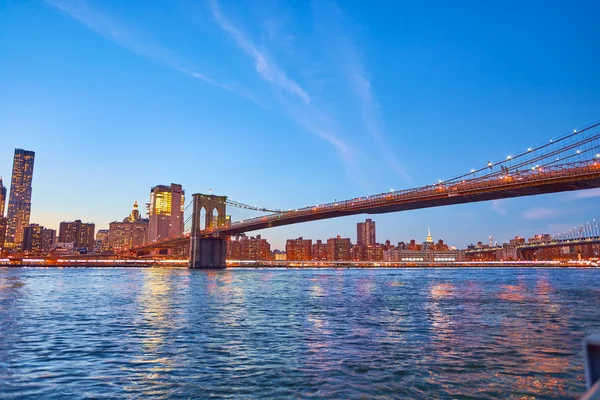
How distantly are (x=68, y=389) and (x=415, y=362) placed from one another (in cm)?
701

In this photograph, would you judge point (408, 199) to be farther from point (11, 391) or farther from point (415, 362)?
point (11, 391)

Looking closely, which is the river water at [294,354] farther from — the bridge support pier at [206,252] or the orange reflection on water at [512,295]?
the bridge support pier at [206,252]

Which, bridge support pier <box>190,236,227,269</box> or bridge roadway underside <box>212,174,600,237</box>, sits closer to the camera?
bridge roadway underside <box>212,174,600,237</box>

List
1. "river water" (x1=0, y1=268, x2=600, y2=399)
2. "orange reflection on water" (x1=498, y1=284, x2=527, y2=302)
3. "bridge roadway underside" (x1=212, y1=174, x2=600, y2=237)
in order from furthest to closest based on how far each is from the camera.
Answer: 1. "bridge roadway underside" (x1=212, y1=174, x2=600, y2=237)
2. "orange reflection on water" (x1=498, y1=284, x2=527, y2=302)
3. "river water" (x1=0, y1=268, x2=600, y2=399)

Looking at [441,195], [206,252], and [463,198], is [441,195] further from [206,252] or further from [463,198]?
[206,252]

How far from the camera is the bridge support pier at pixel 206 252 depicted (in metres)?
86.9

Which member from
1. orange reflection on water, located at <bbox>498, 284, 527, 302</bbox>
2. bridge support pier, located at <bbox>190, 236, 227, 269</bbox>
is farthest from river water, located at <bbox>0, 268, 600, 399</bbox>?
bridge support pier, located at <bbox>190, 236, 227, 269</bbox>

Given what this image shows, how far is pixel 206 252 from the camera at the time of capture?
295 feet

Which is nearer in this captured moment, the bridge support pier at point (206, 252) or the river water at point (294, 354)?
the river water at point (294, 354)

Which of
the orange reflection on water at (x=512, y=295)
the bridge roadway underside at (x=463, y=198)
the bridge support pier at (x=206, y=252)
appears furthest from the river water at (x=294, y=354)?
the bridge support pier at (x=206, y=252)

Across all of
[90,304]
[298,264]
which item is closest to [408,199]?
[90,304]

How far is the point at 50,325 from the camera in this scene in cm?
1630

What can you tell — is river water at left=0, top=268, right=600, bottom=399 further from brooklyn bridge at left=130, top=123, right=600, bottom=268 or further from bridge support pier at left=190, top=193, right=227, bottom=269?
bridge support pier at left=190, top=193, right=227, bottom=269

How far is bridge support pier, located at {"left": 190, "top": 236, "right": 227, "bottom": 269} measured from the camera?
86.9 m
